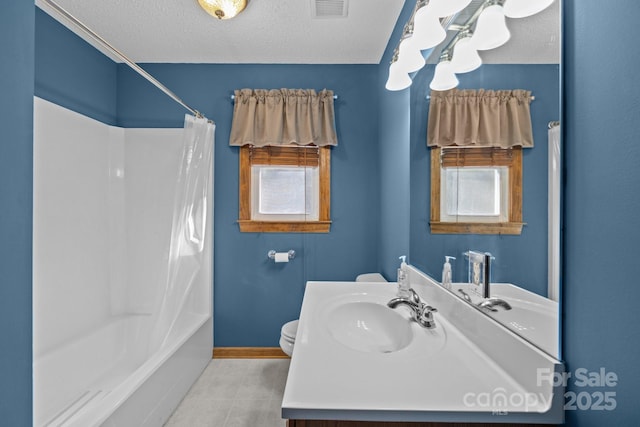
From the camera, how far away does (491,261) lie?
37.9 inches

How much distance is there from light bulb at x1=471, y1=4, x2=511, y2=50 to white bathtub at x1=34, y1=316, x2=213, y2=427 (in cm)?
198

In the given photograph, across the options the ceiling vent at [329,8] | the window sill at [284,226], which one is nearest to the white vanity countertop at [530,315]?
the window sill at [284,226]

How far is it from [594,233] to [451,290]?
637 millimetres

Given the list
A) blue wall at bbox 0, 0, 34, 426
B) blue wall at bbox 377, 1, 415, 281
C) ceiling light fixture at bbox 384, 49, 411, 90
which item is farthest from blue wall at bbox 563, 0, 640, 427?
blue wall at bbox 0, 0, 34, 426

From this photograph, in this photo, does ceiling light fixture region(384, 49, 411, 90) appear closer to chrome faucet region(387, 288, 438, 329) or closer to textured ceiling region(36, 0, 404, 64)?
textured ceiling region(36, 0, 404, 64)

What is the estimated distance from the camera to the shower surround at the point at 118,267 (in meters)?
1.64

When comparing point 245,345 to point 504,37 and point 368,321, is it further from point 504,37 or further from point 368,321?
point 504,37

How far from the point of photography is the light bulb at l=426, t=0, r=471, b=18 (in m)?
1.04

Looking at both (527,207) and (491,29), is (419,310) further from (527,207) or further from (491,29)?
(491,29)

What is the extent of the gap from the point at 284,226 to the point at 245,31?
1.43m

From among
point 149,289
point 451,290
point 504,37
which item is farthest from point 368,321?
point 149,289

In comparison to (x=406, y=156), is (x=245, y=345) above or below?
below

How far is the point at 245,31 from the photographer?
2.01 meters

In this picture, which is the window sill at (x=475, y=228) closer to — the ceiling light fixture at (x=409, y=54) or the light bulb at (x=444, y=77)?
the light bulb at (x=444, y=77)
